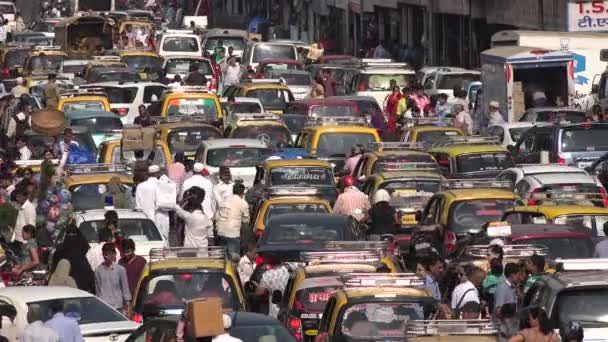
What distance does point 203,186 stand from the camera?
26.2m

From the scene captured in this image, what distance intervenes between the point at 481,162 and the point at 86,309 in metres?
12.9

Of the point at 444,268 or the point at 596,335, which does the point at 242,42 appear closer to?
the point at 444,268

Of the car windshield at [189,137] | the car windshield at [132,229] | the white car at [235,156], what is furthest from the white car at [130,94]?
the car windshield at [132,229]

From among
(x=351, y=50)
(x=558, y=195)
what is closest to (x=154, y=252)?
(x=558, y=195)

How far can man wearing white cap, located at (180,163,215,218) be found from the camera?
26.1 metres

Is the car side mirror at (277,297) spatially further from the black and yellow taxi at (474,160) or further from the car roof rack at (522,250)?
the black and yellow taxi at (474,160)

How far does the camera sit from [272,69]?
50.6 m

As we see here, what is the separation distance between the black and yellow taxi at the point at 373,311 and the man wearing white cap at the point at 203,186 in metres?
10.0

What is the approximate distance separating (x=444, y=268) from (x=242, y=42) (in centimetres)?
4248

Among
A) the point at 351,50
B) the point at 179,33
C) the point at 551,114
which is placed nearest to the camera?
the point at 551,114

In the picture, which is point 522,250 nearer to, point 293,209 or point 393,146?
point 293,209

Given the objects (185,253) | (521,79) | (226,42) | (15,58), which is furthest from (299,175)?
(226,42)

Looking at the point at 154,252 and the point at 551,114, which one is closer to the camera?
A: the point at 154,252

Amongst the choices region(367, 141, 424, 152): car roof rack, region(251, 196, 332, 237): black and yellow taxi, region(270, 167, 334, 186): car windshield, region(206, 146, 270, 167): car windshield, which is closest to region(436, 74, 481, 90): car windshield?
region(367, 141, 424, 152): car roof rack
